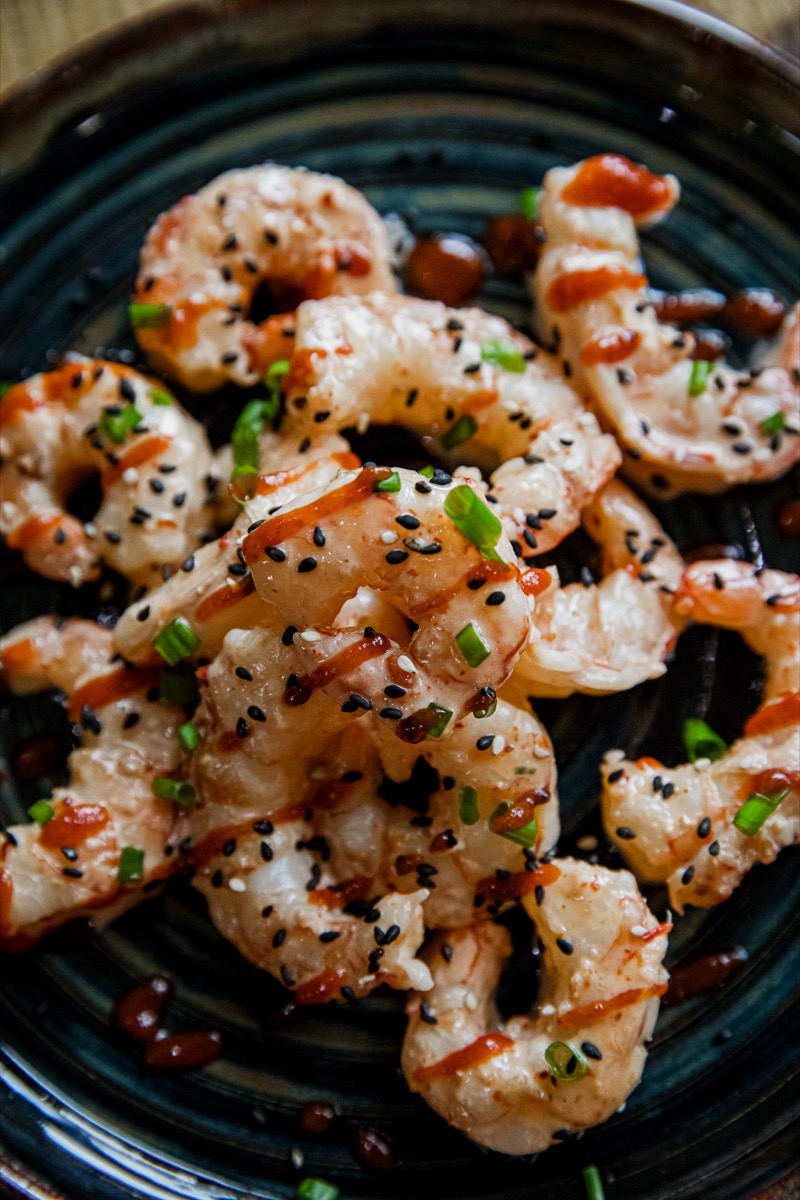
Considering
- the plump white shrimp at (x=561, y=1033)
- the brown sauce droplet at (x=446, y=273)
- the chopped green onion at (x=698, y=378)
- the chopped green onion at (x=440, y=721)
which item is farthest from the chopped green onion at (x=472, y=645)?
the brown sauce droplet at (x=446, y=273)

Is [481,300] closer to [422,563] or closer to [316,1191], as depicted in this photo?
[422,563]

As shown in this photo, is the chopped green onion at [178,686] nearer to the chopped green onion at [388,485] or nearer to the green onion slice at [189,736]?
the green onion slice at [189,736]

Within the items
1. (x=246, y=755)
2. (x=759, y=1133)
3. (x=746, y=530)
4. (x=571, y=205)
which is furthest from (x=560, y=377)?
(x=759, y=1133)

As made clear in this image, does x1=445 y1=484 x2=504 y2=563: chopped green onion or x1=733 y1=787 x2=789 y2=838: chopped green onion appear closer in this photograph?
x1=445 y1=484 x2=504 y2=563: chopped green onion

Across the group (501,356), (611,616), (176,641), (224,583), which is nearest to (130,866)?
(176,641)

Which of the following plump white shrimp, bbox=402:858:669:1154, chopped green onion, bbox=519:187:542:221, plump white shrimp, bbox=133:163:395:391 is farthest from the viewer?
chopped green onion, bbox=519:187:542:221

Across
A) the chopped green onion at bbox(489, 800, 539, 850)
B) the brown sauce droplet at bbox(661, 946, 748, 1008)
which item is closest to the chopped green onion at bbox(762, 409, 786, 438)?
the chopped green onion at bbox(489, 800, 539, 850)

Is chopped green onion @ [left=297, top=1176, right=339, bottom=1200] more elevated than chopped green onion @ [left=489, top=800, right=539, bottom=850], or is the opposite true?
chopped green onion @ [left=489, top=800, right=539, bottom=850]

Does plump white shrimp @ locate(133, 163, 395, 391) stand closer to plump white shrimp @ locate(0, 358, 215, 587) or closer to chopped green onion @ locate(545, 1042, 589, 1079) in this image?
plump white shrimp @ locate(0, 358, 215, 587)
